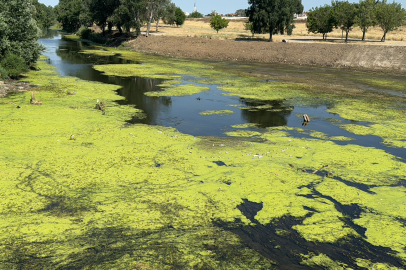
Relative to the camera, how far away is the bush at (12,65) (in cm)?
2569

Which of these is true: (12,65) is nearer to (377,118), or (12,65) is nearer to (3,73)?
(3,73)

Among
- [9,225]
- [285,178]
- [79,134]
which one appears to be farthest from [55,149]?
[285,178]

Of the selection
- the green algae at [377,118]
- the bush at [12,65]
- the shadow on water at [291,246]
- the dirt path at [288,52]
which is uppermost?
the dirt path at [288,52]

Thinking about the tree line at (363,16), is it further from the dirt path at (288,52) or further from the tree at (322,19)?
the dirt path at (288,52)

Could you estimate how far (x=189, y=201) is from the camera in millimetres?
9375

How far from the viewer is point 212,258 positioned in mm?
7211

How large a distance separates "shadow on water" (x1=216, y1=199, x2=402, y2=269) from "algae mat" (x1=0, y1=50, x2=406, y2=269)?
3 centimetres

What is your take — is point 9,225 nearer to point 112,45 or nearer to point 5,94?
point 5,94

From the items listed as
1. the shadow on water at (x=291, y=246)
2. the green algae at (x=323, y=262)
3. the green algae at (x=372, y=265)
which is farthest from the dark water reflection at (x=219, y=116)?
the green algae at (x=323, y=262)

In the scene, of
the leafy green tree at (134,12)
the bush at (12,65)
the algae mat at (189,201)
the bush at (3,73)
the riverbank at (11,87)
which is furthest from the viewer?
the leafy green tree at (134,12)

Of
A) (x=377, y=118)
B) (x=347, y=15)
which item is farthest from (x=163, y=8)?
(x=377, y=118)

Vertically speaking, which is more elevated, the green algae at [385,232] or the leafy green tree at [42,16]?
the leafy green tree at [42,16]

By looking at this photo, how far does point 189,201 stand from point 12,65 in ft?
72.0

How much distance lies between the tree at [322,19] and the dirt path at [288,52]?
14530 mm
